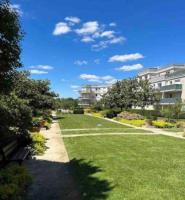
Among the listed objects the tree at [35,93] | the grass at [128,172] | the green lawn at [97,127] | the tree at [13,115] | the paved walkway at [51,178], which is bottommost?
the paved walkway at [51,178]

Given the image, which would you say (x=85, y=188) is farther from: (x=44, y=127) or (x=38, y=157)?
(x=44, y=127)

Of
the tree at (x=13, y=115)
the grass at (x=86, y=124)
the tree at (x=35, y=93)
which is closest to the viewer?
the tree at (x=13, y=115)

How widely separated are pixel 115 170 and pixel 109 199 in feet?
9.64

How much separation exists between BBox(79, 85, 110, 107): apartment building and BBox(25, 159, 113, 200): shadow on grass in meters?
125

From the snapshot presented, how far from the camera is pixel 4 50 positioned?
8031 millimetres

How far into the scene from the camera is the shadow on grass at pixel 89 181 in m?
7.85

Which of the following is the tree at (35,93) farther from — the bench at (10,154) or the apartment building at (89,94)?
the apartment building at (89,94)

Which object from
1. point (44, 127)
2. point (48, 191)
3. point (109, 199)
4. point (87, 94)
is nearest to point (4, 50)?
point (48, 191)

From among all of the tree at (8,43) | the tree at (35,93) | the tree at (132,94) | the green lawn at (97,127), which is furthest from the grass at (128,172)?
the tree at (132,94)

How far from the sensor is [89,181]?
29.7ft

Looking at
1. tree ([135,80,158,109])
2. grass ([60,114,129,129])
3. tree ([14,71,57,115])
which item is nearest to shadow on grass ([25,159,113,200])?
tree ([14,71,57,115])

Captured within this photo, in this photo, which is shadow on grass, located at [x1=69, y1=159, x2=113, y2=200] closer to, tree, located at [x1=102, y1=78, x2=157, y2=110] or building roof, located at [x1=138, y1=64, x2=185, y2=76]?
tree, located at [x1=102, y1=78, x2=157, y2=110]

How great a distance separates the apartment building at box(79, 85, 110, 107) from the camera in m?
140

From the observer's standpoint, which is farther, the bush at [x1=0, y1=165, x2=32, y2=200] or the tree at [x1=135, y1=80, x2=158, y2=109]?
the tree at [x1=135, y1=80, x2=158, y2=109]
